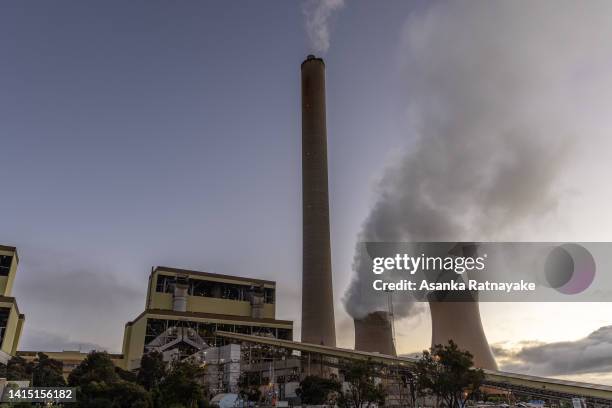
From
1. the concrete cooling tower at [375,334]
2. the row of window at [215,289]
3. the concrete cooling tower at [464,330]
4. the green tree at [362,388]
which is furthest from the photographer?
the row of window at [215,289]

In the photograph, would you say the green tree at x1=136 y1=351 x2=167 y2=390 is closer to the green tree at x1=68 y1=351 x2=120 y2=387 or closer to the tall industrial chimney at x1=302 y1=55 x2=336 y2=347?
the green tree at x1=68 y1=351 x2=120 y2=387

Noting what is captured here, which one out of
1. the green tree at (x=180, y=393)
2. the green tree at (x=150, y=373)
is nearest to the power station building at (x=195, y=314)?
the green tree at (x=150, y=373)

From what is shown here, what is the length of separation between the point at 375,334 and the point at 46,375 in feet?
91.1

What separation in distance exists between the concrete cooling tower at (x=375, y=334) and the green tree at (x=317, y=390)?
13.0 meters

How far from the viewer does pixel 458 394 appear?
2505cm

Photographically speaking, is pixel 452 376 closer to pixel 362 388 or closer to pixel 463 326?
pixel 362 388

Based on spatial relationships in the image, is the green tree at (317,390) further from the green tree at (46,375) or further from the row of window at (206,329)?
the row of window at (206,329)

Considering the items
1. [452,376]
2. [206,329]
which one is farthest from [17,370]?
[452,376]

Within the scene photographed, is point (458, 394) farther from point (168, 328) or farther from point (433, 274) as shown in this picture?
point (168, 328)

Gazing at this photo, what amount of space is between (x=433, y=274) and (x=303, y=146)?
19.5 meters

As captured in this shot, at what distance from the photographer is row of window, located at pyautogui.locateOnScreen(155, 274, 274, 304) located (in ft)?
179

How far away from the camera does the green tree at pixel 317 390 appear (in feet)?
94.2

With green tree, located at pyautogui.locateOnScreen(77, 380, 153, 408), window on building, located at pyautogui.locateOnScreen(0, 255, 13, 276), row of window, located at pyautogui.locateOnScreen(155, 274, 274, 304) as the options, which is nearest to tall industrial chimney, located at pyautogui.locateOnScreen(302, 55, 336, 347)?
row of window, located at pyautogui.locateOnScreen(155, 274, 274, 304)

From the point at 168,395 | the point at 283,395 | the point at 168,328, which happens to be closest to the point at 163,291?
the point at 168,328
